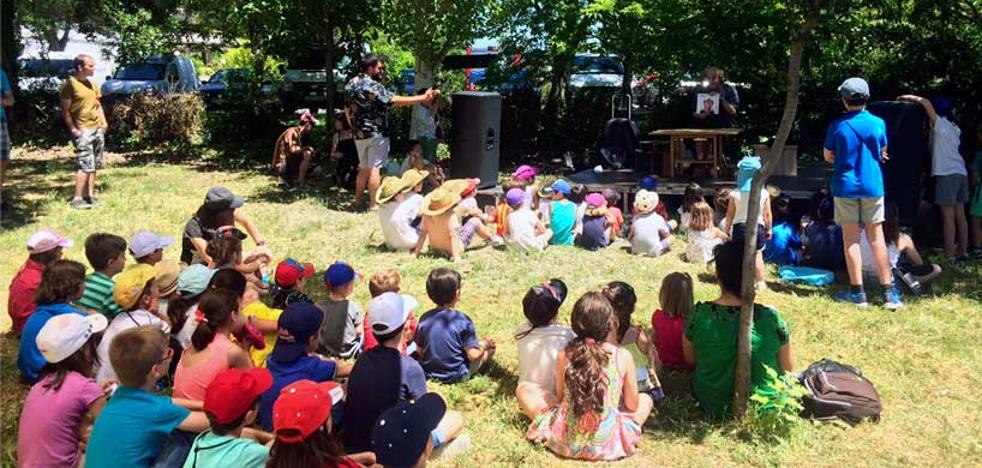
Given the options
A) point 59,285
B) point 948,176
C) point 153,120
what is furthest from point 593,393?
point 153,120

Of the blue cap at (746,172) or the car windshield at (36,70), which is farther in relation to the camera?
the car windshield at (36,70)

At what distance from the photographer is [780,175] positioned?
32.5 feet

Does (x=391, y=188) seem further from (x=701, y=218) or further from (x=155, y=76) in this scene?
(x=155, y=76)

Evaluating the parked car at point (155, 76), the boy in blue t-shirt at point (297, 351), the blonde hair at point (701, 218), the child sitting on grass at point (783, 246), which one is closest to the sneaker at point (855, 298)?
the child sitting on grass at point (783, 246)

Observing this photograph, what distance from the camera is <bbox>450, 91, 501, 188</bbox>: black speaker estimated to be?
377 inches

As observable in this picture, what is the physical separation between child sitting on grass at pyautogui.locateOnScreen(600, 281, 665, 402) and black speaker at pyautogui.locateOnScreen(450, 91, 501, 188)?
5.51m

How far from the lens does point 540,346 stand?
13.4ft

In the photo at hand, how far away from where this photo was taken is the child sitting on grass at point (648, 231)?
754cm

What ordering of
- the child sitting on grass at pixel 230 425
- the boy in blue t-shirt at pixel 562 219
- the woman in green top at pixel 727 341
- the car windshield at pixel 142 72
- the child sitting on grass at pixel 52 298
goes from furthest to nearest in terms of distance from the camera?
the car windshield at pixel 142 72 < the boy in blue t-shirt at pixel 562 219 < the woman in green top at pixel 727 341 < the child sitting on grass at pixel 52 298 < the child sitting on grass at pixel 230 425

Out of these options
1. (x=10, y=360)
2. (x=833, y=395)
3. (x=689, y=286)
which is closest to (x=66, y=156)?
(x=10, y=360)

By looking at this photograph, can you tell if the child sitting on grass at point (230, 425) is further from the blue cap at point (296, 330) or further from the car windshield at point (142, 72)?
the car windshield at point (142, 72)

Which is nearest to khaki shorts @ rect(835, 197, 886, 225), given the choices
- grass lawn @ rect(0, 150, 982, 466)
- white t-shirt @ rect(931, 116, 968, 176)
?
grass lawn @ rect(0, 150, 982, 466)

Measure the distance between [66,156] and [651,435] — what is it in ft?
42.0

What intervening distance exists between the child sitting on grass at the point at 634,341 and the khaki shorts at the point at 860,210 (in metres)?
2.49
